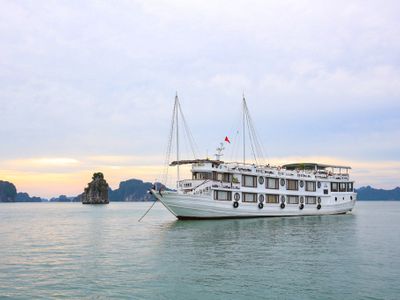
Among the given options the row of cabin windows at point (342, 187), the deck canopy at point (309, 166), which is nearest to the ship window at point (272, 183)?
the deck canopy at point (309, 166)

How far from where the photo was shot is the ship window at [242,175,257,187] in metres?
50.1

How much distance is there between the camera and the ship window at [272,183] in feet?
172

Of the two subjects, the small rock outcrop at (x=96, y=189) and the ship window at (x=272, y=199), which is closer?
the ship window at (x=272, y=199)

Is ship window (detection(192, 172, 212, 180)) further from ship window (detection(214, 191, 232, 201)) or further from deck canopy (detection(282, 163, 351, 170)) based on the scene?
deck canopy (detection(282, 163, 351, 170))

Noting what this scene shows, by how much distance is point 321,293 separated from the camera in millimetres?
16141

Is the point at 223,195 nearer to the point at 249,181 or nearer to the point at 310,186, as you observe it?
the point at 249,181

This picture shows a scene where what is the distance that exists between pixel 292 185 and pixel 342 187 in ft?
38.7

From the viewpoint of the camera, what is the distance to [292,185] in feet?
181

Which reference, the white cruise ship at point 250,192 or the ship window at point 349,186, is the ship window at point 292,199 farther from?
the ship window at point 349,186

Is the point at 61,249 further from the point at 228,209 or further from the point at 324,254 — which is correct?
the point at 228,209

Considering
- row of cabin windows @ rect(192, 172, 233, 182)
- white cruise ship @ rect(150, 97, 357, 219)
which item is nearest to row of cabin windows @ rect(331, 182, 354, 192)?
white cruise ship @ rect(150, 97, 357, 219)

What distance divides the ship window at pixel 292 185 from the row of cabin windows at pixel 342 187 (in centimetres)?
797

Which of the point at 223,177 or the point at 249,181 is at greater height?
the point at 223,177

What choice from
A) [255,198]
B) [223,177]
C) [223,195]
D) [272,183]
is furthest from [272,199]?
[223,177]
